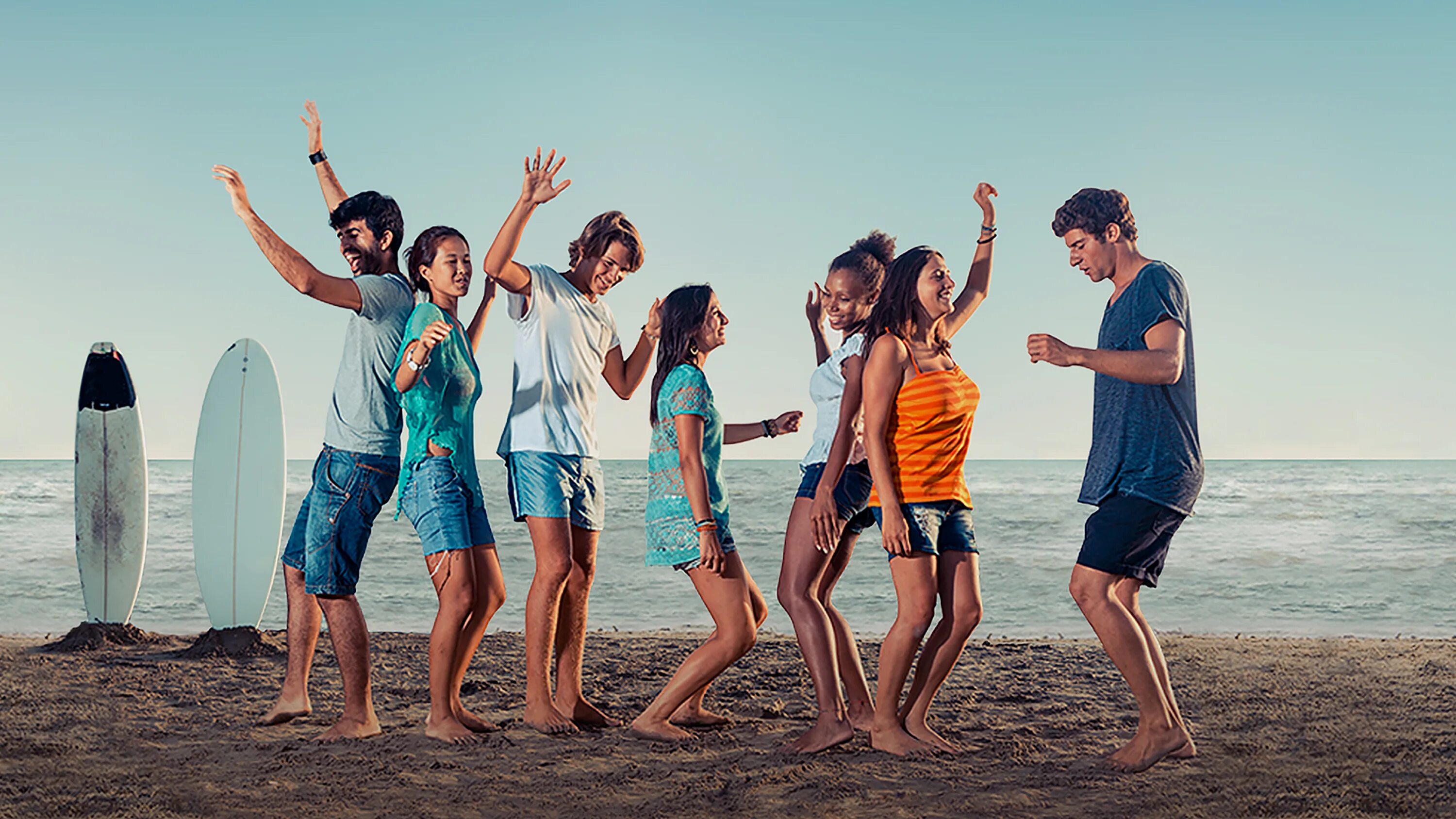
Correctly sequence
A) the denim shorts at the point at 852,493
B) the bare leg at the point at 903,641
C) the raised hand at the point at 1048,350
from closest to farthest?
the raised hand at the point at 1048,350 → the bare leg at the point at 903,641 → the denim shorts at the point at 852,493

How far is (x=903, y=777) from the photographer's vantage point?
309 cm

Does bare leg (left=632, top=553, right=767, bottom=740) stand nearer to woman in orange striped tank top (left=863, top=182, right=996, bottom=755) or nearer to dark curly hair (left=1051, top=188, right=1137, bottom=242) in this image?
woman in orange striped tank top (left=863, top=182, right=996, bottom=755)

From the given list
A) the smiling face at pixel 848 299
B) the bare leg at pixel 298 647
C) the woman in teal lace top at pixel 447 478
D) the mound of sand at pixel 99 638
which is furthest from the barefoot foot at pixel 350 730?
the mound of sand at pixel 99 638

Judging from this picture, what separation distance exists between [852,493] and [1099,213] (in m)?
1.21

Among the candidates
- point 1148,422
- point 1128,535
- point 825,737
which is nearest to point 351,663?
point 825,737

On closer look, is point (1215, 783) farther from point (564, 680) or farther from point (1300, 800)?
point (564, 680)

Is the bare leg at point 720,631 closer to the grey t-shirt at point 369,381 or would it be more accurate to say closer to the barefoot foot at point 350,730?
the barefoot foot at point 350,730

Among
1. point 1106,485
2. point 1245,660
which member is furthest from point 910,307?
point 1245,660

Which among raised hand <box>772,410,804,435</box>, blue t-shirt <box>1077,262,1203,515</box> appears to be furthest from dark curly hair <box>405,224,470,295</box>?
blue t-shirt <box>1077,262,1203,515</box>

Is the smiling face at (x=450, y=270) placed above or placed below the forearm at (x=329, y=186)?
below

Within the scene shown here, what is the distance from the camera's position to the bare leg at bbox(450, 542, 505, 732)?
3.64 m

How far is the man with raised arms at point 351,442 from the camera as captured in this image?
138 inches

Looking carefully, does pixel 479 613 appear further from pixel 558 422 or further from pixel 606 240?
pixel 606 240

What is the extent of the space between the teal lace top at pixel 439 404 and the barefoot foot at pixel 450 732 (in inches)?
28.1
